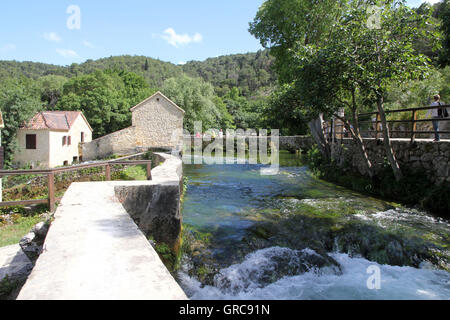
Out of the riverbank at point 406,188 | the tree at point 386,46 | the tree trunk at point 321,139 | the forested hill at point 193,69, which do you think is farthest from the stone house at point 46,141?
the forested hill at point 193,69

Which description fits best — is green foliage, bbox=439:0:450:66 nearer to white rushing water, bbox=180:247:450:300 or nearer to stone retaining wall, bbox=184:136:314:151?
white rushing water, bbox=180:247:450:300

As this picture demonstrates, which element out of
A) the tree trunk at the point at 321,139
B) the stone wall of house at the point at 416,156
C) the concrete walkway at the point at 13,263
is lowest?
the concrete walkway at the point at 13,263

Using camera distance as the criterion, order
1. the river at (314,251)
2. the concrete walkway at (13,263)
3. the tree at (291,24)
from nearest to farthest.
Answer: the concrete walkway at (13,263)
the river at (314,251)
the tree at (291,24)

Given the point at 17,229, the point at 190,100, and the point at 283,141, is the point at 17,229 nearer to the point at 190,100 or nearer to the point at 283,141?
the point at 283,141

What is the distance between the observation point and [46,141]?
1006 inches

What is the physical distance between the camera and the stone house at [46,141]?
82.9 ft

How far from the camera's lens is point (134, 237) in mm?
2928

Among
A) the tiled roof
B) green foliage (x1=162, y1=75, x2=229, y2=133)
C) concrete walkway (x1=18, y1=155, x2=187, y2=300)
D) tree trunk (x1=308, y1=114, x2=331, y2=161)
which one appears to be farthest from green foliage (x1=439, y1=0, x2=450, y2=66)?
the tiled roof

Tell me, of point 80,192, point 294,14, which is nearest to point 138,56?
point 294,14

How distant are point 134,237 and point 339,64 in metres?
7.82

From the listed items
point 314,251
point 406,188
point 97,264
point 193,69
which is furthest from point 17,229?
point 193,69

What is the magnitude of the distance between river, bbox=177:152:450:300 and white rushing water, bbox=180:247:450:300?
0.01m

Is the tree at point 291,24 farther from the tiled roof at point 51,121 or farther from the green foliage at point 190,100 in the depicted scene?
the tiled roof at point 51,121
